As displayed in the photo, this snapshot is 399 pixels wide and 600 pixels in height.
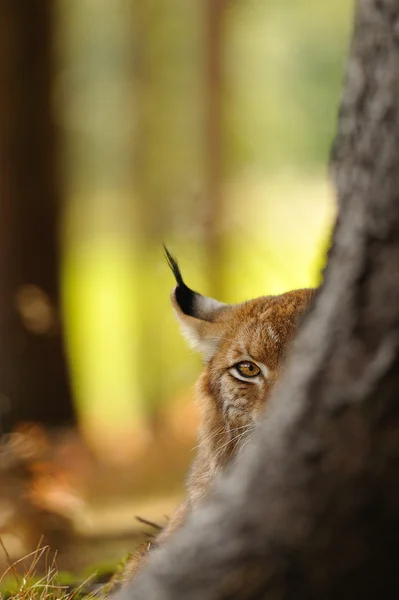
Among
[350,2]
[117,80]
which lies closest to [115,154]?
[117,80]

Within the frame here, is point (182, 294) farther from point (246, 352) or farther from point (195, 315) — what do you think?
point (246, 352)

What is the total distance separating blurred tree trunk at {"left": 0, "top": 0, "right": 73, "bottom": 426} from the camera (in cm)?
848

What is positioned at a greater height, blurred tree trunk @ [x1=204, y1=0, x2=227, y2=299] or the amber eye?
blurred tree trunk @ [x1=204, y1=0, x2=227, y2=299]

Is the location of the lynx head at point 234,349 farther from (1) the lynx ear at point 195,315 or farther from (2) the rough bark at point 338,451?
(2) the rough bark at point 338,451

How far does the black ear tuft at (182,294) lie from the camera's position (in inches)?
145

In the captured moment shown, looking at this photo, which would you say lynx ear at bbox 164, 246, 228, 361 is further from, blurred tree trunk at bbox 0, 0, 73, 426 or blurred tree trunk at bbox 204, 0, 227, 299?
blurred tree trunk at bbox 204, 0, 227, 299

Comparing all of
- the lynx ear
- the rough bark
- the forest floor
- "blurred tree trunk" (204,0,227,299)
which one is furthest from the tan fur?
"blurred tree trunk" (204,0,227,299)

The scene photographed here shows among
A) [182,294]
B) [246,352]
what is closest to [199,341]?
[182,294]

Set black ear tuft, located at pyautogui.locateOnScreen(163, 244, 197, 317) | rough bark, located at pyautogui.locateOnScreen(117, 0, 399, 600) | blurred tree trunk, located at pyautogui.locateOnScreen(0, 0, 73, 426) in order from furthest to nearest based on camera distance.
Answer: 1. blurred tree trunk, located at pyautogui.locateOnScreen(0, 0, 73, 426)
2. black ear tuft, located at pyautogui.locateOnScreen(163, 244, 197, 317)
3. rough bark, located at pyautogui.locateOnScreen(117, 0, 399, 600)

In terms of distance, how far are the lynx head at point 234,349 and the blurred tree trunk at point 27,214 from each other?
489 centimetres

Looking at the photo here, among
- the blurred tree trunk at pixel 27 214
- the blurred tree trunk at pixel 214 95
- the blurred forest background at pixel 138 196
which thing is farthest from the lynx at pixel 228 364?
the blurred tree trunk at pixel 214 95

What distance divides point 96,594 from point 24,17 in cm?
636

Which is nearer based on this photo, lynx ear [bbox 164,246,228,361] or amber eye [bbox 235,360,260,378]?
amber eye [bbox 235,360,260,378]

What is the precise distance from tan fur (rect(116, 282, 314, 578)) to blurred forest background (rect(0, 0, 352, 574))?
14.5ft
